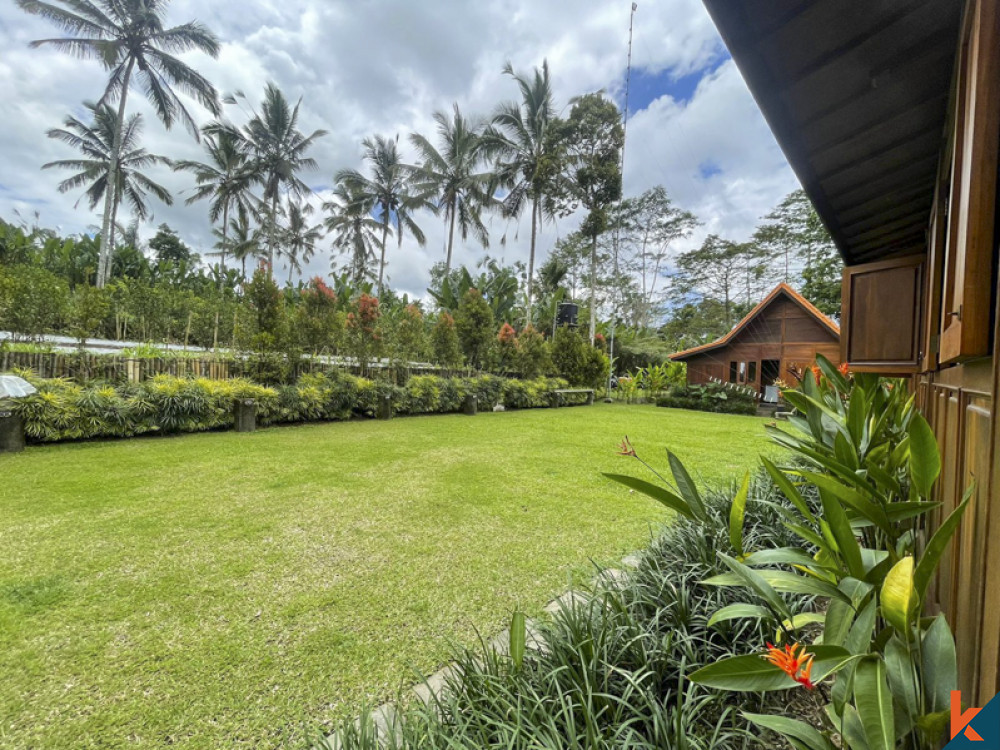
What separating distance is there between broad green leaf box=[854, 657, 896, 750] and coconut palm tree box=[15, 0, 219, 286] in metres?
18.1

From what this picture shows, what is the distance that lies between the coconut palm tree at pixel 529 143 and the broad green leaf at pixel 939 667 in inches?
539

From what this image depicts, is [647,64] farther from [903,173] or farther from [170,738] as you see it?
[170,738]

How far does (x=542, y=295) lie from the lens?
79.3ft

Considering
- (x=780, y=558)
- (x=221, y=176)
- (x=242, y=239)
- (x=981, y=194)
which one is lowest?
(x=780, y=558)

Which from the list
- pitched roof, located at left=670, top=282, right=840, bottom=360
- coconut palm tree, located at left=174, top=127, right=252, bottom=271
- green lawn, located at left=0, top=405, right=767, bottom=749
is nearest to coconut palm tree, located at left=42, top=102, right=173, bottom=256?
coconut palm tree, located at left=174, top=127, right=252, bottom=271

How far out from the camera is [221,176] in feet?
68.7

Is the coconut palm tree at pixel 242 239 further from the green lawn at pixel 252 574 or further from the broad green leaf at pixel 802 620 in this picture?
the broad green leaf at pixel 802 620

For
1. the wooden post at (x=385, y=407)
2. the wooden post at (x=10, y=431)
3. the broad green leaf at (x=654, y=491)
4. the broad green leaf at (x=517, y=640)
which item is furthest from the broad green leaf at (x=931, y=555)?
the wooden post at (x=385, y=407)

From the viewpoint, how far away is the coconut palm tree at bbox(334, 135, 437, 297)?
18.4 meters

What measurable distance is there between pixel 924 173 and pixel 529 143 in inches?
571

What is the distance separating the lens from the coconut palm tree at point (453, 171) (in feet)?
52.6

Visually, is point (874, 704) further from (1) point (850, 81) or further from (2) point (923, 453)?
(1) point (850, 81)

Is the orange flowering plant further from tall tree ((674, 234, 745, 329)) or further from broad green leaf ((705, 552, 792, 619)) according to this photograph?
tall tree ((674, 234, 745, 329))

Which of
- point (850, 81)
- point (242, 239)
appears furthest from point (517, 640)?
point (242, 239)
